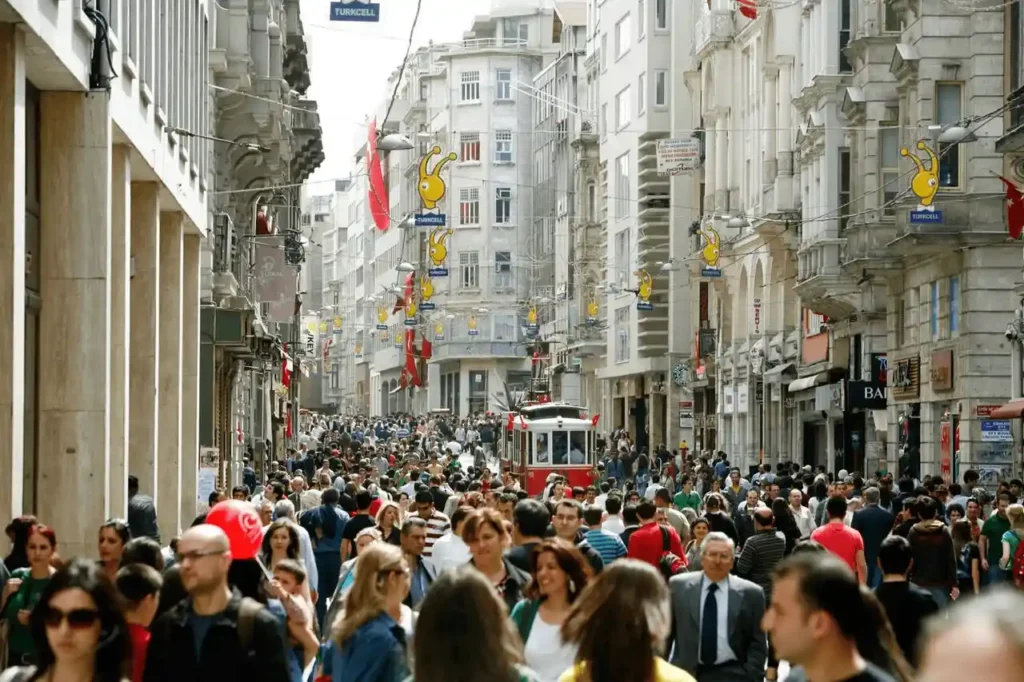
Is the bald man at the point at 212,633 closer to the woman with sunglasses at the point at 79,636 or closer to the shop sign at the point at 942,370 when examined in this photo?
the woman with sunglasses at the point at 79,636

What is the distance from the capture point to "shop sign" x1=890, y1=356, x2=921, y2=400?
42.7 metres

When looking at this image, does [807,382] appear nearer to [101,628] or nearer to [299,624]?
[299,624]

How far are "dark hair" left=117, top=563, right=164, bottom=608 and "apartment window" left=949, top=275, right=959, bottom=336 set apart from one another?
105 ft

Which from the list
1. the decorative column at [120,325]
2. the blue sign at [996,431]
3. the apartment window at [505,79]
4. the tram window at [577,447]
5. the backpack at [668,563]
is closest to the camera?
the backpack at [668,563]

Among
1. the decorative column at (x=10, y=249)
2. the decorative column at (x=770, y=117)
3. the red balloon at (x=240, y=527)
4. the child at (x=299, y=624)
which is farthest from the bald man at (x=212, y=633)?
the decorative column at (x=770, y=117)

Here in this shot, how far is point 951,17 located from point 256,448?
2409 centimetres

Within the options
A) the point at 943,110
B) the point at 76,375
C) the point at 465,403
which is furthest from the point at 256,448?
the point at 465,403

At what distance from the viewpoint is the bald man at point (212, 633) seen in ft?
23.6

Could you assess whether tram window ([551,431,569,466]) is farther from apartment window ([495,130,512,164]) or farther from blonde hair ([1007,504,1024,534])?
apartment window ([495,130,512,164])

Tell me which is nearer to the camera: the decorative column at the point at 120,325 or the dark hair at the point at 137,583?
the dark hair at the point at 137,583

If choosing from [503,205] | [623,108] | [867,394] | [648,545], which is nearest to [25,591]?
[648,545]

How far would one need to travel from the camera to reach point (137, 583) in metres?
8.66

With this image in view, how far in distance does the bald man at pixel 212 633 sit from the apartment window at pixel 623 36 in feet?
240

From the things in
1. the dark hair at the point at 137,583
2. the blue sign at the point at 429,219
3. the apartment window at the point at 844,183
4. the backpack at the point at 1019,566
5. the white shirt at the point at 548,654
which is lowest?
the backpack at the point at 1019,566
